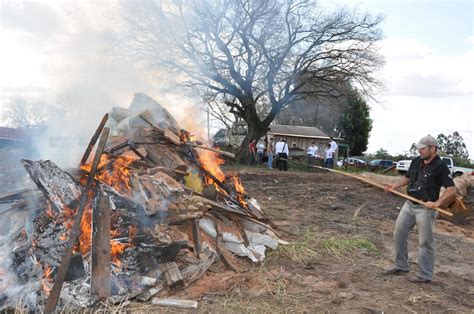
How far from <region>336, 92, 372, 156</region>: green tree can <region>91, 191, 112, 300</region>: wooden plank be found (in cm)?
3822

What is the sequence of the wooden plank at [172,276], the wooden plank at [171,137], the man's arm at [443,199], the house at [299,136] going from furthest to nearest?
the house at [299,136]
the wooden plank at [171,137]
the man's arm at [443,199]
the wooden plank at [172,276]

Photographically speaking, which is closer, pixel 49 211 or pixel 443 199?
pixel 49 211

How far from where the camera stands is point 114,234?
4.61 m

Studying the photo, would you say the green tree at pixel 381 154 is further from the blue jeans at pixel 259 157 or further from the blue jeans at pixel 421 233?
the blue jeans at pixel 421 233

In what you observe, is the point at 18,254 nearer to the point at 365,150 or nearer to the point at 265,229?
the point at 265,229

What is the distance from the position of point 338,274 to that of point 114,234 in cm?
286

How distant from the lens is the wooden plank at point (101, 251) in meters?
4.10

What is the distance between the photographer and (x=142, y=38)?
19.4 meters

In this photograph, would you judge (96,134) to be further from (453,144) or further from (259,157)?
(453,144)

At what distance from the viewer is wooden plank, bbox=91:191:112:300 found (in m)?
4.10

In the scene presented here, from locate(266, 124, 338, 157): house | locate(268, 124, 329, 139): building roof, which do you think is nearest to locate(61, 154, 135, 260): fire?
locate(266, 124, 338, 157): house

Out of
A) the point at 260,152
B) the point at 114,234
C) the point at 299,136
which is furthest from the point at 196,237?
the point at 299,136

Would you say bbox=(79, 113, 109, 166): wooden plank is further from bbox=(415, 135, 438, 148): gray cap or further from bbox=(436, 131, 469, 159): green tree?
bbox=(436, 131, 469, 159): green tree

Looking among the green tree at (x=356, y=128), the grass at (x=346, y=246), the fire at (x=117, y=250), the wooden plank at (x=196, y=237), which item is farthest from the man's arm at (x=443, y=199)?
the green tree at (x=356, y=128)
